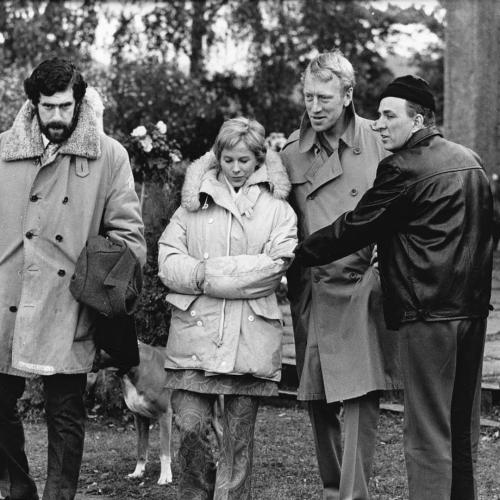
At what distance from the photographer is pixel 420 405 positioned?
3.94 meters

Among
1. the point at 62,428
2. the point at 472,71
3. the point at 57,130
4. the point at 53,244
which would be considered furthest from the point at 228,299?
the point at 472,71

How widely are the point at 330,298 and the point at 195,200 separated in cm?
73

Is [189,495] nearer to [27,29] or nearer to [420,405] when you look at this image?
[420,405]

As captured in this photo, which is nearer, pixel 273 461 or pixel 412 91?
pixel 412 91

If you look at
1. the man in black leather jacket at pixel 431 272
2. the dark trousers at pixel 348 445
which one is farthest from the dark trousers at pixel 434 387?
the dark trousers at pixel 348 445

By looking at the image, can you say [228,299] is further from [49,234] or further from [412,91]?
[412,91]

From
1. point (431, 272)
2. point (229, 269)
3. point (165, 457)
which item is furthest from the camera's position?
point (165, 457)

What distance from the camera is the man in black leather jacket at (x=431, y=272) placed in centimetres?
391

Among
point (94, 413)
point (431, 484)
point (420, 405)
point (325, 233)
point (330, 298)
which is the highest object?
point (325, 233)

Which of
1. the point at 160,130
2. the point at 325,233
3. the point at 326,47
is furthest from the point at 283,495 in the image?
the point at 326,47

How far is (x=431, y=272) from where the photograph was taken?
3.89 meters

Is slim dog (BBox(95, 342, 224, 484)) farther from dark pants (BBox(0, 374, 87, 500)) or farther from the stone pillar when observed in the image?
the stone pillar

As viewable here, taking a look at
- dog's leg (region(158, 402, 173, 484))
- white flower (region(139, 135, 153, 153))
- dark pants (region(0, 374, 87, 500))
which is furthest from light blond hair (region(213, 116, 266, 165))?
white flower (region(139, 135, 153, 153))

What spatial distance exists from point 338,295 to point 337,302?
0.03 metres
